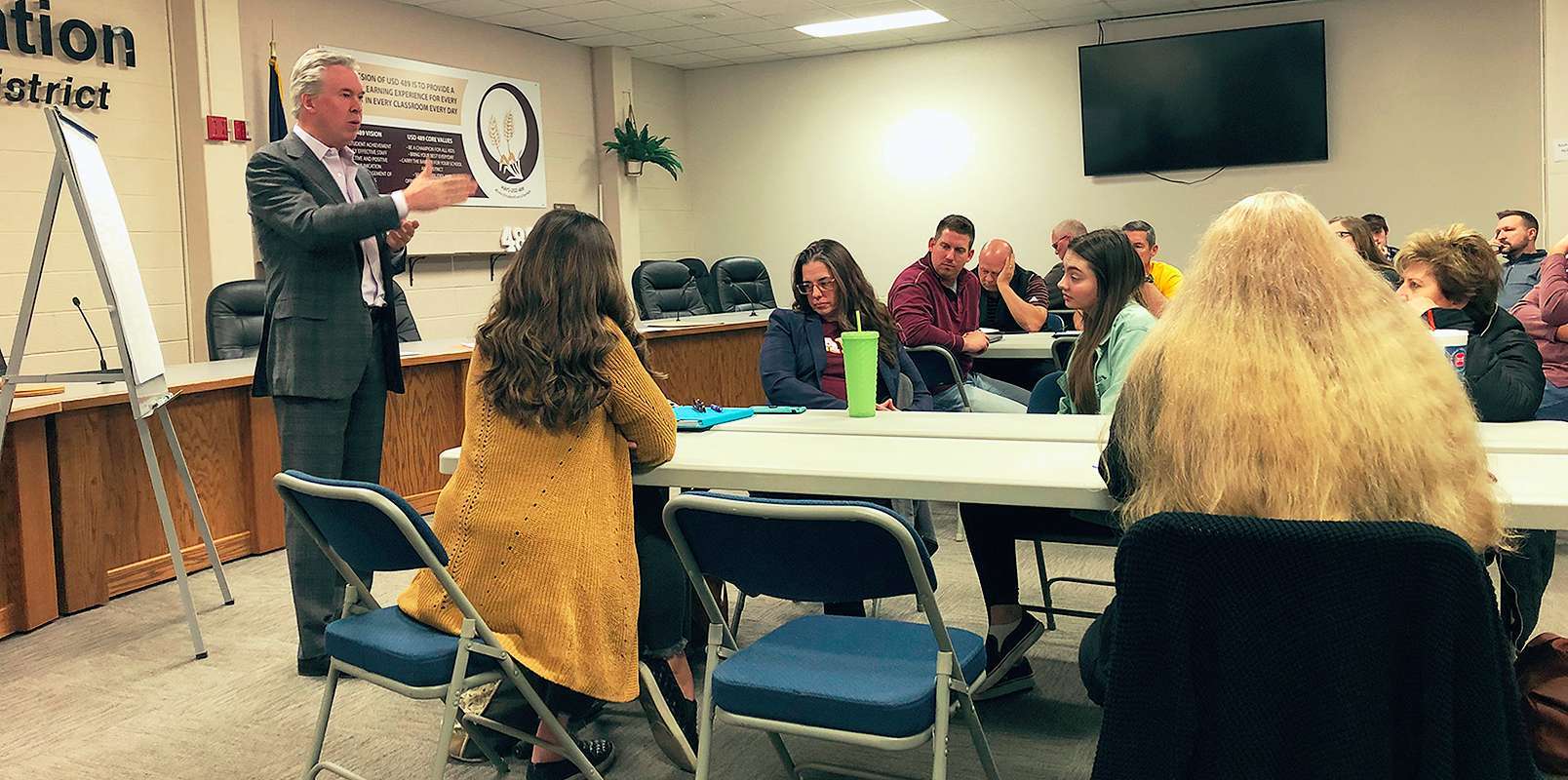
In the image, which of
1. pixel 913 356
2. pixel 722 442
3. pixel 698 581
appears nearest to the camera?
Answer: pixel 698 581

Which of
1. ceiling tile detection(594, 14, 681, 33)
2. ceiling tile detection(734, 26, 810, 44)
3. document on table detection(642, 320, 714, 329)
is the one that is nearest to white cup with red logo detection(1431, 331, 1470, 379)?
document on table detection(642, 320, 714, 329)

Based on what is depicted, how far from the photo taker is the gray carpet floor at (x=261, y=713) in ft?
7.98

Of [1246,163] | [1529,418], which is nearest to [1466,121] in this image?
[1246,163]

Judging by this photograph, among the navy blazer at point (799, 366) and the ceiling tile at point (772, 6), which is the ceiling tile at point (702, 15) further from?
the navy blazer at point (799, 366)

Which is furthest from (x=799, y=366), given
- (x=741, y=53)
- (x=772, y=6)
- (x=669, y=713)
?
(x=741, y=53)

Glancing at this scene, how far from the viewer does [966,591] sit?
3.62 m

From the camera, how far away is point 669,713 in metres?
2.29

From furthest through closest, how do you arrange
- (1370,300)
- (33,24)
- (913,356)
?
1. (33,24)
2. (913,356)
3. (1370,300)

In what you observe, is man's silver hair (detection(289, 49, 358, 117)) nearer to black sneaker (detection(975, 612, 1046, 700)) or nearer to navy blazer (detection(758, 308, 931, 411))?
navy blazer (detection(758, 308, 931, 411))

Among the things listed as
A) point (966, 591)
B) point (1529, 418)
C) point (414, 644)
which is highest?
point (1529, 418)

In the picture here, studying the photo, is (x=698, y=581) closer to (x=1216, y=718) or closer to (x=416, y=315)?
(x=1216, y=718)

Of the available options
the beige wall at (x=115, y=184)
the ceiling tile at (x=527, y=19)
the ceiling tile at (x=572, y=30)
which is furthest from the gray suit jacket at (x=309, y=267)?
the ceiling tile at (x=572, y=30)

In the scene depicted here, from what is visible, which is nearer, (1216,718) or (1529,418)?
(1216,718)

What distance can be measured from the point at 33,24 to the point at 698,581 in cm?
473
